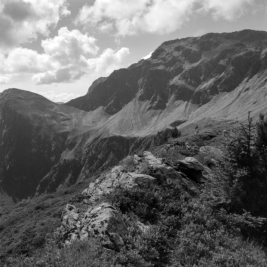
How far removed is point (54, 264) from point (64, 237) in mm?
2951

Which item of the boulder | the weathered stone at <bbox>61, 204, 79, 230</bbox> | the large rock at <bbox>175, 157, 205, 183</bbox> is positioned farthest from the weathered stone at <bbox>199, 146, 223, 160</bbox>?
the boulder

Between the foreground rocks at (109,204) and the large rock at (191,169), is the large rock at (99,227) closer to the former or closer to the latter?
the foreground rocks at (109,204)

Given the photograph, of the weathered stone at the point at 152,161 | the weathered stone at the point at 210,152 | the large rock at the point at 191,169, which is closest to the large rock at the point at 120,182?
the weathered stone at the point at 152,161

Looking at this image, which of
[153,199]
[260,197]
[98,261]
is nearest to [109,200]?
[153,199]

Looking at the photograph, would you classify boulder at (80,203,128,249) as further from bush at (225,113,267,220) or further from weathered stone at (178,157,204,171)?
weathered stone at (178,157,204,171)

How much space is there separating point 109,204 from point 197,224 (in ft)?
14.7

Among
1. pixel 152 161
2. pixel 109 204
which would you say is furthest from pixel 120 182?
pixel 152 161

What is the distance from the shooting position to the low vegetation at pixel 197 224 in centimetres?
901

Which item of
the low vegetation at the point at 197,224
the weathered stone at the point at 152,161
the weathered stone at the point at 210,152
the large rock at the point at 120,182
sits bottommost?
the low vegetation at the point at 197,224

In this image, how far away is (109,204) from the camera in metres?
12.1

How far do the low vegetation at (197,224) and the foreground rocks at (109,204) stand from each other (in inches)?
18.6

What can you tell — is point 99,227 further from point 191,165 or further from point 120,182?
point 191,165

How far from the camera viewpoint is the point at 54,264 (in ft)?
26.9

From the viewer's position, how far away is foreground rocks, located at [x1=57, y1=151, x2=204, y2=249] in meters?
10.2
